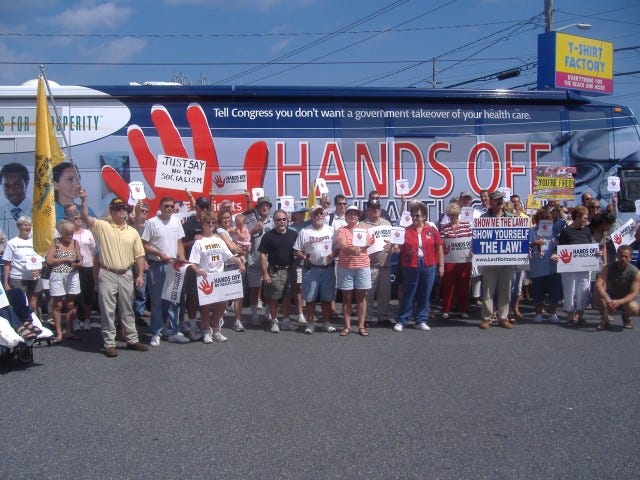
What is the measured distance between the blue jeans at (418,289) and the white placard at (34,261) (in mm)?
4849

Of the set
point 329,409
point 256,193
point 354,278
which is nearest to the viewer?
point 329,409

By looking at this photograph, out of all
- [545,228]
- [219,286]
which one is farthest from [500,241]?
[219,286]

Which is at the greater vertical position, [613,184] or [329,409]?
[613,184]

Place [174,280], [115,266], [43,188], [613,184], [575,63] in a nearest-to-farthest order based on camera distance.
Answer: [115,266]
[43,188]
[174,280]
[613,184]
[575,63]

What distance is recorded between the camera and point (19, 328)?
6734 mm

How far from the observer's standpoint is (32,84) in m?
9.84

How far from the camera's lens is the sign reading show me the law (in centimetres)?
889

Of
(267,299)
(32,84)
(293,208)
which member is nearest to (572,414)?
(267,299)

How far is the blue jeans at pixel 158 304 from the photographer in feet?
25.8

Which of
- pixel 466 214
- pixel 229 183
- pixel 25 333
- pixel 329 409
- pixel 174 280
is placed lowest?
pixel 329 409

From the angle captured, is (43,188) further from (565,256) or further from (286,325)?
(565,256)

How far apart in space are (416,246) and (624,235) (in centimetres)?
330

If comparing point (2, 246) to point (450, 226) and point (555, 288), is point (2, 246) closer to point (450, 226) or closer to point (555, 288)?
point (450, 226)

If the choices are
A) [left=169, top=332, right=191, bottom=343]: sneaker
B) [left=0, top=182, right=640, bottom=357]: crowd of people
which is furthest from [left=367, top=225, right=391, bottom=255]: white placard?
[left=169, top=332, right=191, bottom=343]: sneaker
